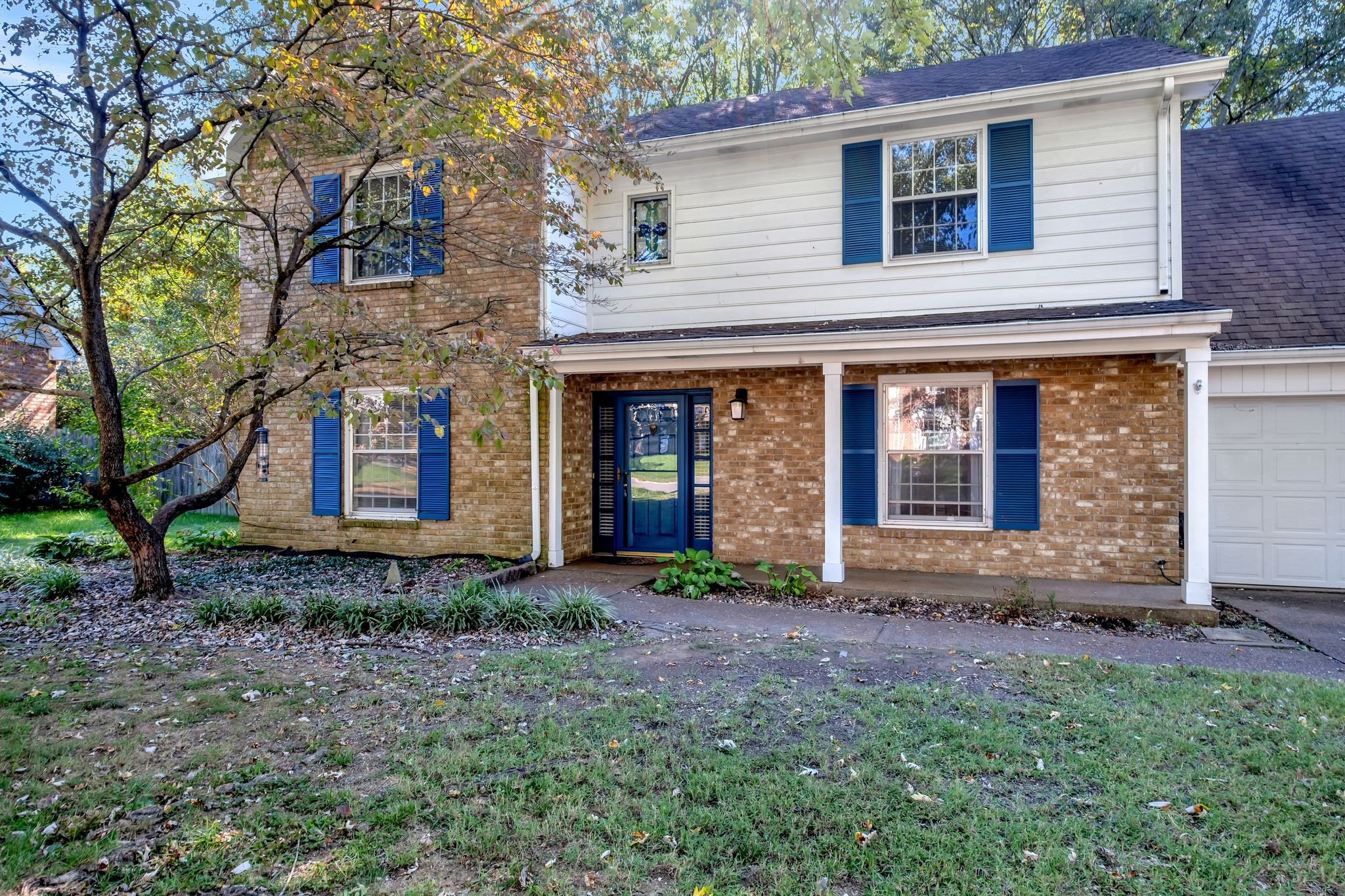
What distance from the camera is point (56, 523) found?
13320 mm

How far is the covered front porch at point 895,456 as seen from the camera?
6.84m

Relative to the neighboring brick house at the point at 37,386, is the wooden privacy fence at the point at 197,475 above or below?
below

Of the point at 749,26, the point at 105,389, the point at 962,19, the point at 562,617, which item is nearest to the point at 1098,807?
the point at 562,617

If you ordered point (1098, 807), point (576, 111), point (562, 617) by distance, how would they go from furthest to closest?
1. point (576, 111)
2. point (562, 617)
3. point (1098, 807)

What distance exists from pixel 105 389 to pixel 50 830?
17.0 ft

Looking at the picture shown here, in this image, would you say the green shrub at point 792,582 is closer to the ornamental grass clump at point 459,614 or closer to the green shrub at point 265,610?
the ornamental grass clump at point 459,614

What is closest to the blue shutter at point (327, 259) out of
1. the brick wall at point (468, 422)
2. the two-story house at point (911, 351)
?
the brick wall at point (468, 422)

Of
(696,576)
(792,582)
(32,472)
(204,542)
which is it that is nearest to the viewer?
(792,582)

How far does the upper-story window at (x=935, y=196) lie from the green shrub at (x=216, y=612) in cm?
741

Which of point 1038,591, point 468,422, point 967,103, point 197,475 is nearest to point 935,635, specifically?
point 1038,591

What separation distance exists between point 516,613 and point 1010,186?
6533mm

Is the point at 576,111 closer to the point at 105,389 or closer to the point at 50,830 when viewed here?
the point at 105,389

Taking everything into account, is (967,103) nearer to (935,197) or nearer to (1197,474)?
(935,197)

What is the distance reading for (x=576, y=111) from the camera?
25.6 ft
